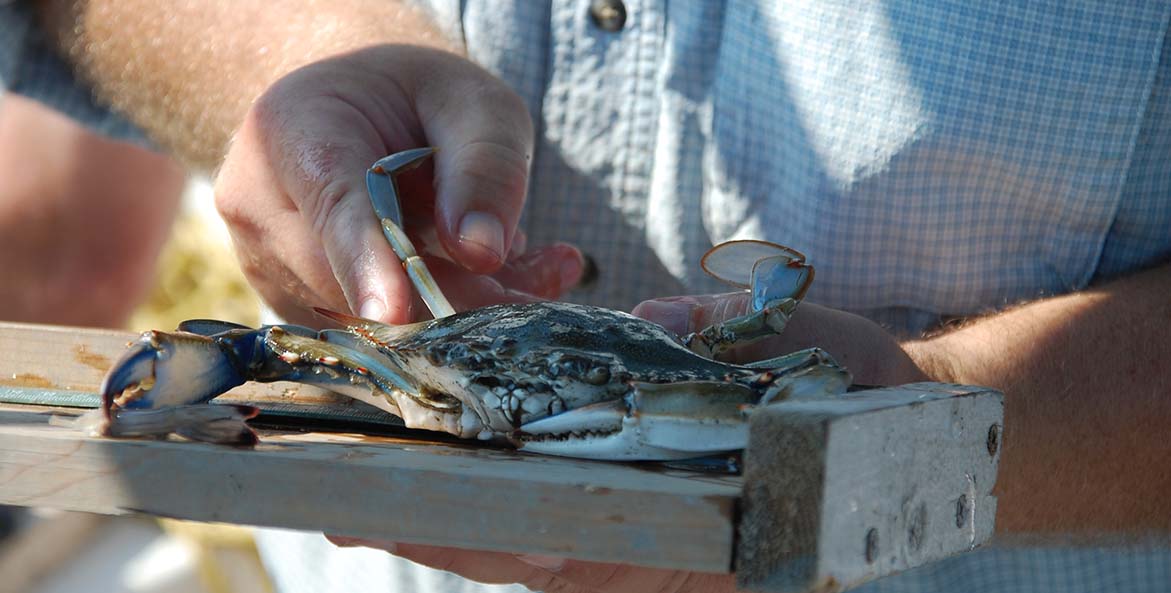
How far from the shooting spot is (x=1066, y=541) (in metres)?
1.91

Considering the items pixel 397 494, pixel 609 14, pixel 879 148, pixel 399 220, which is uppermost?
pixel 609 14

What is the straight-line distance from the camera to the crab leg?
152 centimetres

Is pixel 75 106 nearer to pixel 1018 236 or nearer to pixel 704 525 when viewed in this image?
pixel 1018 236

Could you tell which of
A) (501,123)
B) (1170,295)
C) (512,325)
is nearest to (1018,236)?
(1170,295)

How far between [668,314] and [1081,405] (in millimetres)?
783

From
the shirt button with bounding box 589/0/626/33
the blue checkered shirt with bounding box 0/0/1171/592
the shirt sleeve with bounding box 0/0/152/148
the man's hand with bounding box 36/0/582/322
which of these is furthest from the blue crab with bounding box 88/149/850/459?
the shirt sleeve with bounding box 0/0/152/148

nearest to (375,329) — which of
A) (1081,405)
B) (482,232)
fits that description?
(482,232)

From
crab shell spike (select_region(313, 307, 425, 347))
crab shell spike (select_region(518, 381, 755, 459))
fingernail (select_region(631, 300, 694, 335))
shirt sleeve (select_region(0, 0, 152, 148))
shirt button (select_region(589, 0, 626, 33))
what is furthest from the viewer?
shirt sleeve (select_region(0, 0, 152, 148))

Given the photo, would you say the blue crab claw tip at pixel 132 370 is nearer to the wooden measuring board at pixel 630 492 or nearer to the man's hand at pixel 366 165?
the wooden measuring board at pixel 630 492

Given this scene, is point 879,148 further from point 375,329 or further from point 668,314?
point 375,329

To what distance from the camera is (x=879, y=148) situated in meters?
1.96

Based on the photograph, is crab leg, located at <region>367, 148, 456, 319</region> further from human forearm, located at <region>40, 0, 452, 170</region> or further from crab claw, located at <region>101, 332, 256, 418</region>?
human forearm, located at <region>40, 0, 452, 170</region>

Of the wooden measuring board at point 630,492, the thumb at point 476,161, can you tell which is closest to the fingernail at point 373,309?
the thumb at point 476,161

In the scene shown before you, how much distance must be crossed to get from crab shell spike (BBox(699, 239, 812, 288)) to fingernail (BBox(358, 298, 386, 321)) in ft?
1.44
